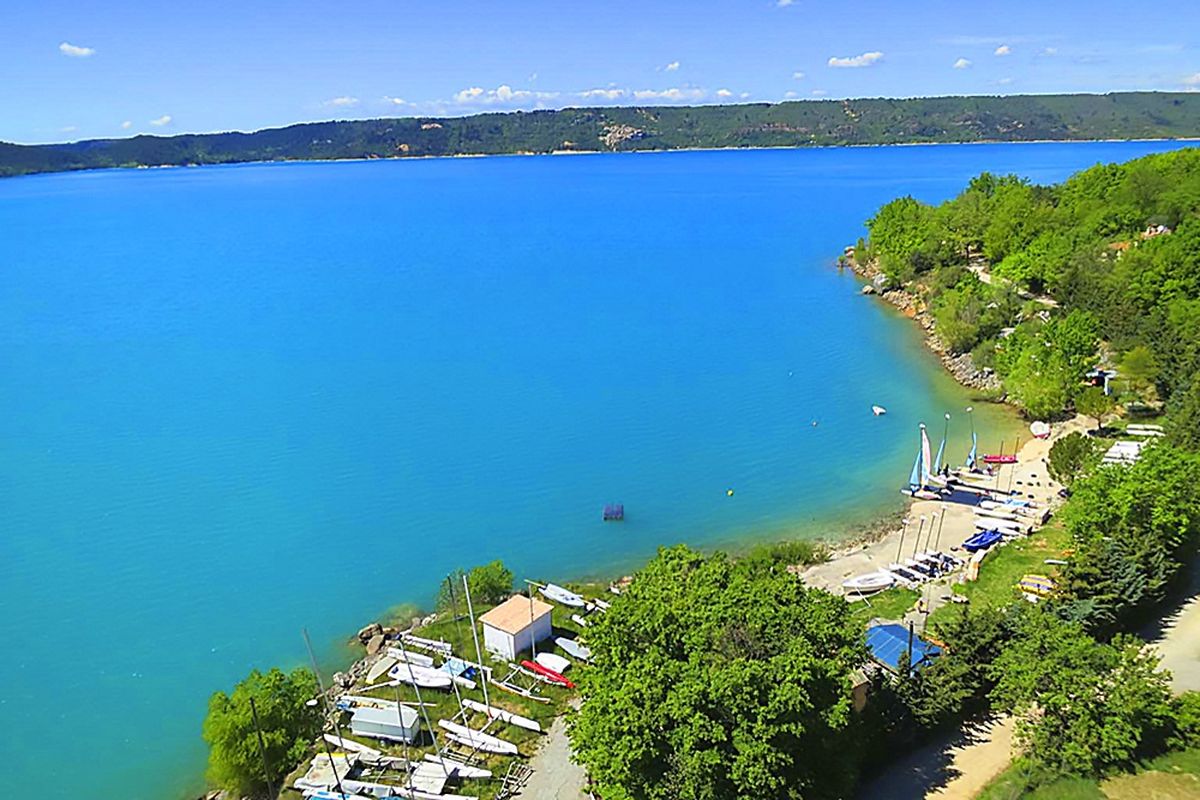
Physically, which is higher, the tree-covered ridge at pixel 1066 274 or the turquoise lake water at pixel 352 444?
the tree-covered ridge at pixel 1066 274

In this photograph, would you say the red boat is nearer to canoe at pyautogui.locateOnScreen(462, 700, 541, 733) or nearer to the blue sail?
canoe at pyautogui.locateOnScreen(462, 700, 541, 733)

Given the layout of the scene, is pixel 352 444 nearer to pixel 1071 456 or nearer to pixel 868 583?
pixel 868 583

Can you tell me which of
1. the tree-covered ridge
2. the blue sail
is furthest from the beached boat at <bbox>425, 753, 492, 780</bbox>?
the tree-covered ridge

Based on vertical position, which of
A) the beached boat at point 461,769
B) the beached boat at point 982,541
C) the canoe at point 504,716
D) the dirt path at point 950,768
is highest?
the dirt path at point 950,768

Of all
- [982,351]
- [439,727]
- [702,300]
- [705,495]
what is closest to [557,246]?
[702,300]

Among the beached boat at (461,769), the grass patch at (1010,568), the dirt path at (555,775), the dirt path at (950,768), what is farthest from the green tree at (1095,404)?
the beached boat at (461,769)

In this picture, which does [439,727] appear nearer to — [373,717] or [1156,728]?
[373,717]

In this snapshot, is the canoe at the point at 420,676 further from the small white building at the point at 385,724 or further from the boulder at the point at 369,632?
the boulder at the point at 369,632

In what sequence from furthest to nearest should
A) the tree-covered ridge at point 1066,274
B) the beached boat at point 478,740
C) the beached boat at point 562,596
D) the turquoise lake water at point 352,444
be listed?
the tree-covered ridge at point 1066,274, the turquoise lake water at point 352,444, the beached boat at point 562,596, the beached boat at point 478,740
